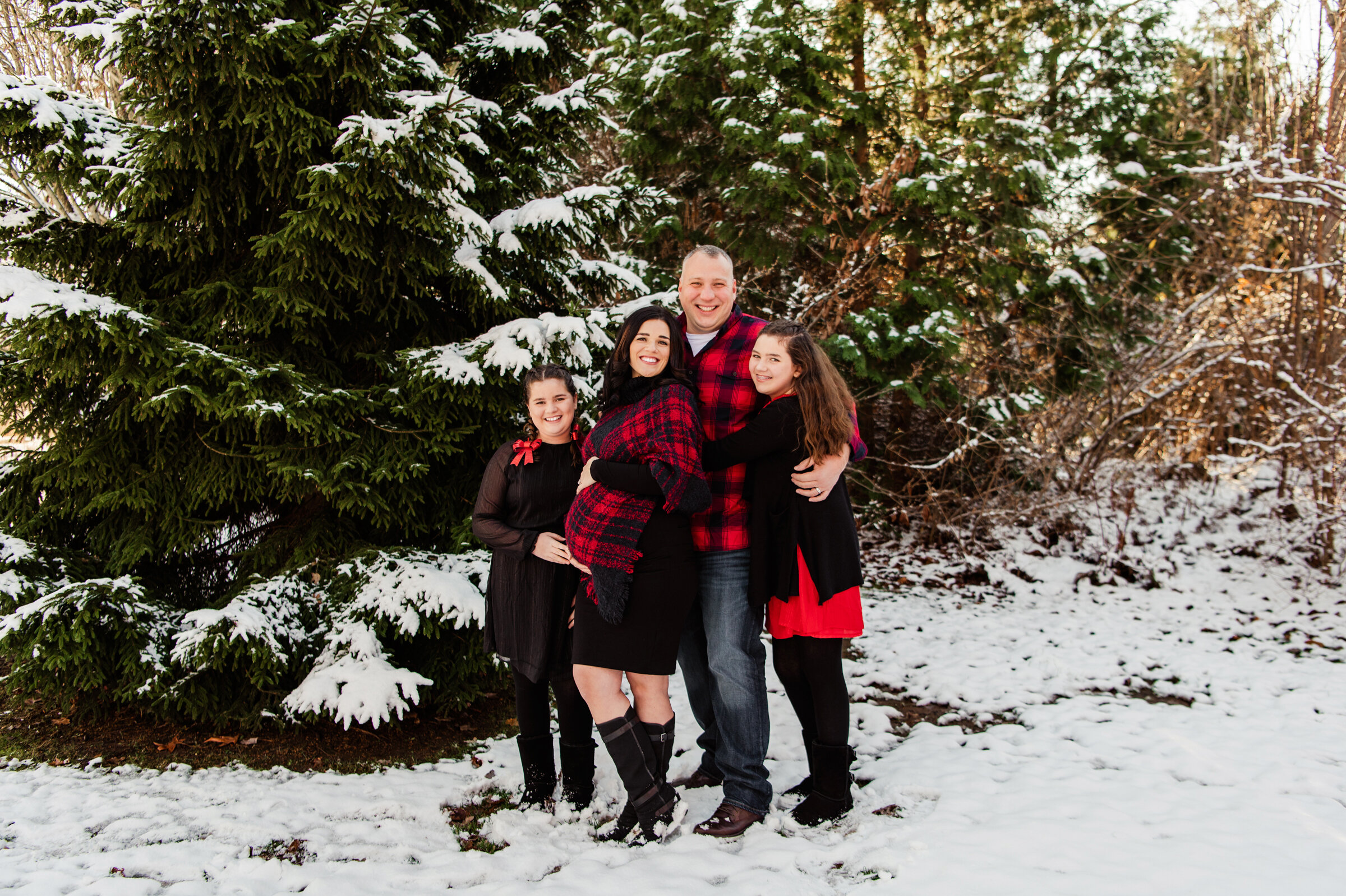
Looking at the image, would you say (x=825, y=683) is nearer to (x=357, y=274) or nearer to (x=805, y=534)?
(x=805, y=534)

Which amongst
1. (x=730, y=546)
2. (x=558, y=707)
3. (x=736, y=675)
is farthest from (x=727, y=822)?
Answer: (x=730, y=546)

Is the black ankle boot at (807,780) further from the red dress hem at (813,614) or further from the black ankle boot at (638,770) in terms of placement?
the black ankle boot at (638,770)

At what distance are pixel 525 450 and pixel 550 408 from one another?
0.66ft

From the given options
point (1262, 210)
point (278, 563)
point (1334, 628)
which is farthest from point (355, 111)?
point (1262, 210)

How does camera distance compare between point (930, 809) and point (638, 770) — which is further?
point (930, 809)

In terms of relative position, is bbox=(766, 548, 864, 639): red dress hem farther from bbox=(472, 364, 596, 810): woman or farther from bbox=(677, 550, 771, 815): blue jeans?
bbox=(472, 364, 596, 810): woman

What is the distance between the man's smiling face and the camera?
291cm

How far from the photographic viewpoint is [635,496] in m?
2.64

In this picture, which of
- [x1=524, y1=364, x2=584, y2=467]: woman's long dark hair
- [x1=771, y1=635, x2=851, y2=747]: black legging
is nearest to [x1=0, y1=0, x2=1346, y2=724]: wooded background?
[x1=524, y1=364, x2=584, y2=467]: woman's long dark hair

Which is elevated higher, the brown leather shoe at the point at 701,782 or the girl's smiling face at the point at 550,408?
the girl's smiling face at the point at 550,408

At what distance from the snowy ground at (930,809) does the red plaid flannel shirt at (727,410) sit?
110 centimetres

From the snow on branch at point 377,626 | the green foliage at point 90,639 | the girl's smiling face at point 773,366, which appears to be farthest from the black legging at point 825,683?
the green foliage at point 90,639

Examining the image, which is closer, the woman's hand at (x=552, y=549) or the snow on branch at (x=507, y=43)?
the woman's hand at (x=552, y=549)

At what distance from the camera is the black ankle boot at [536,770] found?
9.98 feet
